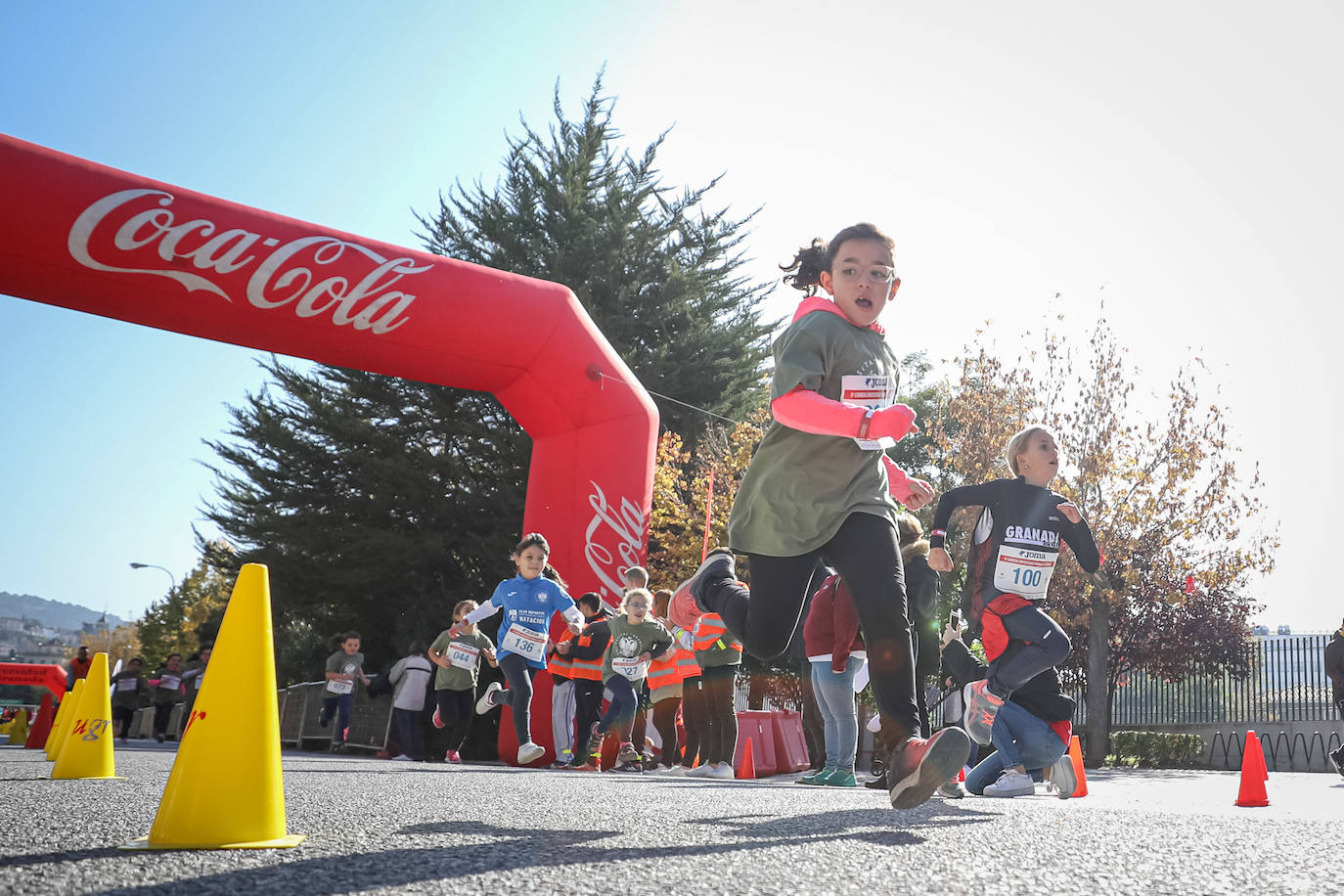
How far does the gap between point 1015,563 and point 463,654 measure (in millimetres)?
5862

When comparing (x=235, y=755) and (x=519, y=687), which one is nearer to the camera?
(x=235, y=755)

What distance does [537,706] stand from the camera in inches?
434

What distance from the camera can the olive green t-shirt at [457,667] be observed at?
9.73m

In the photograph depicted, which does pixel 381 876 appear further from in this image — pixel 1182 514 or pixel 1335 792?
pixel 1182 514

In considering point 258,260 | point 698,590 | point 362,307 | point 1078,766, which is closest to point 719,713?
point 1078,766

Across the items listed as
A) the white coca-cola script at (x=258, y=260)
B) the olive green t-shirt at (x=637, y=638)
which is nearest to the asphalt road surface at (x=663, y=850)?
the olive green t-shirt at (x=637, y=638)

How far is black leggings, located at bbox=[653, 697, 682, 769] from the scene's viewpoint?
9.55 m

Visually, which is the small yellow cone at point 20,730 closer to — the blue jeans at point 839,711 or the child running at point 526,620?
the child running at point 526,620

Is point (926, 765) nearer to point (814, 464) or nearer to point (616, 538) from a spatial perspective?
point (814, 464)

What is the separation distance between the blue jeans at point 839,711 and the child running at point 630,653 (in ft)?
10.1

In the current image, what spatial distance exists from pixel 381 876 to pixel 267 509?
58.1 feet

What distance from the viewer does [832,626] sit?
6293mm

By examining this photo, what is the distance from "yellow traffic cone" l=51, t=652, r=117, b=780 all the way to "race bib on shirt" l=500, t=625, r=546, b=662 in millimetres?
3072

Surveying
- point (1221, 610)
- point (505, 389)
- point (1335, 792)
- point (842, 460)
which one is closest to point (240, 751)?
point (842, 460)
